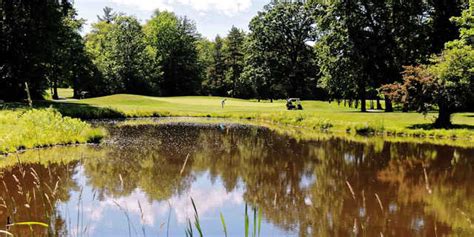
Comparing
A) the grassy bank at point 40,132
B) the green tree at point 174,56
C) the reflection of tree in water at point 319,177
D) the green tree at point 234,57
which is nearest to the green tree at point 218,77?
the green tree at point 234,57

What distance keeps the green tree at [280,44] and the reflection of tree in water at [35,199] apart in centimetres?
4648

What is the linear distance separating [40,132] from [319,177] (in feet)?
37.2

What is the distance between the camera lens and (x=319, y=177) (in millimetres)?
14438

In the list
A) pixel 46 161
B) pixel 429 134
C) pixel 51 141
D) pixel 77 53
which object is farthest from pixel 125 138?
pixel 77 53

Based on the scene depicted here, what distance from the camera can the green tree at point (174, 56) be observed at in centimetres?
7669

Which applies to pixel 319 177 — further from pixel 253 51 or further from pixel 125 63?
pixel 125 63

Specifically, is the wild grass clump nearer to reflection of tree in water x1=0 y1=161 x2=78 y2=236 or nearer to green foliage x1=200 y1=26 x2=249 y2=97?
reflection of tree in water x1=0 y1=161 x2=78 y2=236

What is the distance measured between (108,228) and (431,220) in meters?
6.53

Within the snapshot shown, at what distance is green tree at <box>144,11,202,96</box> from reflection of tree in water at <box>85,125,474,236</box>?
5289 centimetres

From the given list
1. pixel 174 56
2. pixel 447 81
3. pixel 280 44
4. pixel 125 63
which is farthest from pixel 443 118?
pixel 174 56

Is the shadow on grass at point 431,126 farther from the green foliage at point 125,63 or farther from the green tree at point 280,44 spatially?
the green foliage at point 125,63

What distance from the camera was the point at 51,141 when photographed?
18.2 meters

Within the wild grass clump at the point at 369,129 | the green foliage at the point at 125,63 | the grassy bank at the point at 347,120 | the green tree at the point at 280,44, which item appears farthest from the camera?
the green foliage at the point at 125,63

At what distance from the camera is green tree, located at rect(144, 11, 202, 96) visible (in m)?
76.7
